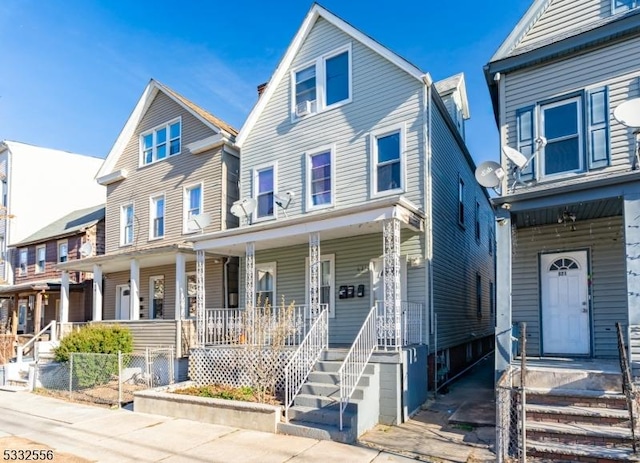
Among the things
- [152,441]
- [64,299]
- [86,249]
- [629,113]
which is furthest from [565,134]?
[86,249]

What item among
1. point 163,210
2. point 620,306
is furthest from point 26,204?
point 620,306

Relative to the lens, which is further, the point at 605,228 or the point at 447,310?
the point at 447,310

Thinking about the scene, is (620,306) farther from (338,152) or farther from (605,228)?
(338,152)

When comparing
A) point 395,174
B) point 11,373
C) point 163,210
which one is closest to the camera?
point 395,174

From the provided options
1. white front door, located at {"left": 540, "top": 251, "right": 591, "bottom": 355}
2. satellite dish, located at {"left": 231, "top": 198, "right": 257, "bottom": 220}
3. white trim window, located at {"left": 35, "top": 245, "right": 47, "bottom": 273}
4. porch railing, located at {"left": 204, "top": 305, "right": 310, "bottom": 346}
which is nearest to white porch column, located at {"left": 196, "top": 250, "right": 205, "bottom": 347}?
porch railing, located at {"left": 204, "top": 305, "right": 310, "bottom": 346}

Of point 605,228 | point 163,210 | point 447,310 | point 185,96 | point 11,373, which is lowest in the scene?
point 11,373

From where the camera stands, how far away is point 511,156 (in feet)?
30.6

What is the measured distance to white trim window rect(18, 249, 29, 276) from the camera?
→ 958 inches

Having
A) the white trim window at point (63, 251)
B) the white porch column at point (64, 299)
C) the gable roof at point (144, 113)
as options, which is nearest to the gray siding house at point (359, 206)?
the gable roof at point (144, 113)

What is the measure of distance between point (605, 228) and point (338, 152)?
657 centimetres

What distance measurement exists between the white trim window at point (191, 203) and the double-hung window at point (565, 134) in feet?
34.1

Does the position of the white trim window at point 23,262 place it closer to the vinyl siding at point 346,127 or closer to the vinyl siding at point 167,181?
the vinyl siding at point 167,181

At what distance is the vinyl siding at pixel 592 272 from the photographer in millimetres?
9680

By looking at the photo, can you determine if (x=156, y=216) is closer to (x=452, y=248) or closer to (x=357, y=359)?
(x=452, y=248)
